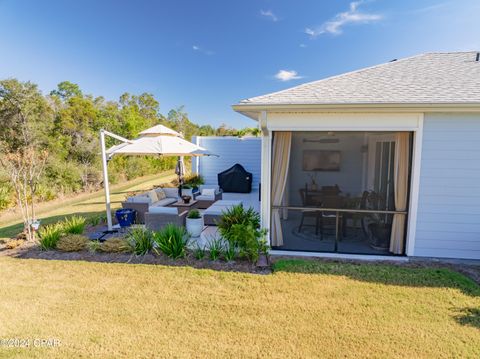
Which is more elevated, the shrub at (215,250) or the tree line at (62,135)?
the tree line at (62,135)

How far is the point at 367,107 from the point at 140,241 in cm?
572

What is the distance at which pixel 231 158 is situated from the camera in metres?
16.8

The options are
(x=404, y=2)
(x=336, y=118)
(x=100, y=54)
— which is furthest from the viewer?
(x=100, y=54)

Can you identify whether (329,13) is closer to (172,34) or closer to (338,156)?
(338,156)

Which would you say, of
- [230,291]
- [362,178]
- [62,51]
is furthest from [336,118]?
[62,51]

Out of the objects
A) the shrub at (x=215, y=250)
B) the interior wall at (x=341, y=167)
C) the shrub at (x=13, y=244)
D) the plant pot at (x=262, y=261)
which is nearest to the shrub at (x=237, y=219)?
the shrub at (x=215, y=250)

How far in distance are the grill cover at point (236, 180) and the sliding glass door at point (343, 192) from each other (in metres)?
5.23

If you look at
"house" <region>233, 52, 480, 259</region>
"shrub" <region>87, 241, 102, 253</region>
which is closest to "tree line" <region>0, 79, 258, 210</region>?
"shrub" <region>87, 241, 102, 253</region>

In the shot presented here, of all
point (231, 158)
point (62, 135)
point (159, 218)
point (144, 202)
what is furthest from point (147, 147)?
point (62, 135)

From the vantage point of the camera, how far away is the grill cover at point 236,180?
604 inches

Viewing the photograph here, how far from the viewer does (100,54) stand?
18969 millimetres

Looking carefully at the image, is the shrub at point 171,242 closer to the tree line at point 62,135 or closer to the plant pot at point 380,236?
the plant pot at point 380,236

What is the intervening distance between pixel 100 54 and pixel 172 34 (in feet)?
18.9

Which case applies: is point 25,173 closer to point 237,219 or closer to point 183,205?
point 183,205
